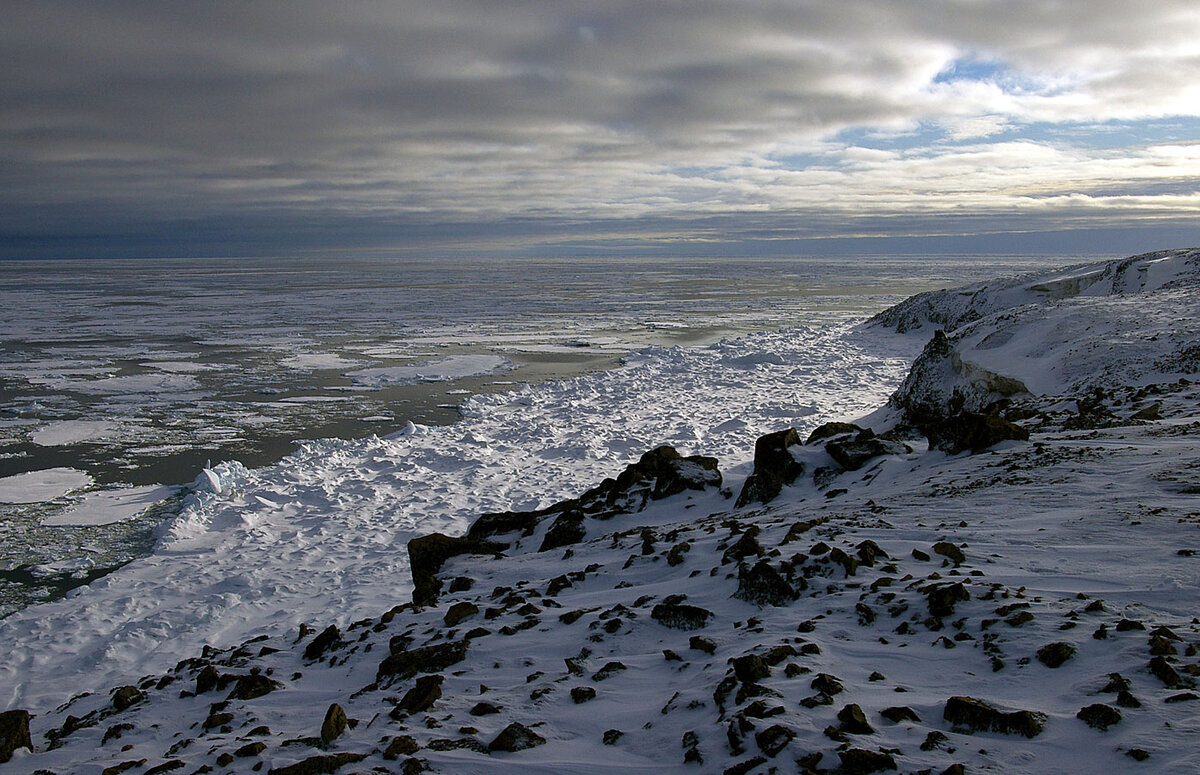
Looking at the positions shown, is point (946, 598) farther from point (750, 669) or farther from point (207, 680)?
point (207, 680)

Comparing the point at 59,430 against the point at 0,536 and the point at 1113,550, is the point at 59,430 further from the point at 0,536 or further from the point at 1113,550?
the point at 1113,550

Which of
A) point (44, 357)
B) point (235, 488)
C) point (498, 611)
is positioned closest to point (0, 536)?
point (235, 488)

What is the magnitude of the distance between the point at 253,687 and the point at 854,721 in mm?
3923

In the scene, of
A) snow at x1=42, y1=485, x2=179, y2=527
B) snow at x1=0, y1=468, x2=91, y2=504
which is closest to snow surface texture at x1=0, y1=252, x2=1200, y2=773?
snow at x1=42, y1=485, x2=179, y2=527

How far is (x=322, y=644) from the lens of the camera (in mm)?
5703

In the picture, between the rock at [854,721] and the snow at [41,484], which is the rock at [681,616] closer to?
the rock at [854,721]

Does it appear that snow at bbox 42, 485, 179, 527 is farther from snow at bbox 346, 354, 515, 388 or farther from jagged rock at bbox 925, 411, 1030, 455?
jagged rock at bbox 925, 411, 1030, 455

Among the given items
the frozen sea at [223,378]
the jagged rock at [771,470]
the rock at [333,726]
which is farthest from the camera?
the frozen sea at [223,378]

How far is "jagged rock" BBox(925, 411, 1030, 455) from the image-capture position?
7.50 meters

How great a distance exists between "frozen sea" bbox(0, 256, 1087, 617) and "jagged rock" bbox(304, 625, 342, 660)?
16.1 ft

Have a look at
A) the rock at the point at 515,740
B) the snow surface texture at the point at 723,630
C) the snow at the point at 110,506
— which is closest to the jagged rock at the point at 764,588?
the snow surface texture at the point at 723,630

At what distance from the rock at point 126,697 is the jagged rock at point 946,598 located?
17.5 ft

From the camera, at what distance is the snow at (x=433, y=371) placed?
21.5 m

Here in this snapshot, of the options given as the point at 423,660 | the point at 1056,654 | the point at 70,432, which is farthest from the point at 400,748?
the point at 70,432
